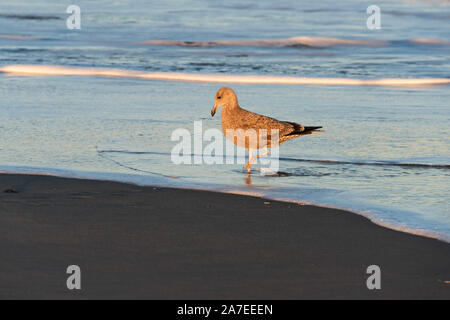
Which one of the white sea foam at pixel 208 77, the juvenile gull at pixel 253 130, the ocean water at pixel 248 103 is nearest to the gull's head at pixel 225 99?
the juvenile gull at pixel 253 130

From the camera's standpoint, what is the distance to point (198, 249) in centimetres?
521

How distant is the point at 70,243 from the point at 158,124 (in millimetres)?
5176

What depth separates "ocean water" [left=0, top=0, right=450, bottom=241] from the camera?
294 inches

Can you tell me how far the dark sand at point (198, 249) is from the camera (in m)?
4.52

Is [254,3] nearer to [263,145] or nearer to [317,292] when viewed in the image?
[263,145]

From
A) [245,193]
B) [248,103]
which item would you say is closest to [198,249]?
[245,193]

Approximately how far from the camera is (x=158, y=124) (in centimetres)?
1036

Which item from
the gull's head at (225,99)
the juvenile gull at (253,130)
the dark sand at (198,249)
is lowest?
the dark sand at (198,249)

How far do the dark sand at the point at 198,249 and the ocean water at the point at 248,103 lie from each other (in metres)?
0.53

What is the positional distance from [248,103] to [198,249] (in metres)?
7.48

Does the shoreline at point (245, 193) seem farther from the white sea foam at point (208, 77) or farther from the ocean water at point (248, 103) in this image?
the white sea foam at point (208, 77)

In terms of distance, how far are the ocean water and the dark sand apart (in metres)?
0.53

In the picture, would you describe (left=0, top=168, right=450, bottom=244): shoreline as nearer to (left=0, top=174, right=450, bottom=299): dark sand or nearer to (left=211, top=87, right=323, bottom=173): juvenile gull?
(left=0, top=174, right=450, bottom=299): dark sand

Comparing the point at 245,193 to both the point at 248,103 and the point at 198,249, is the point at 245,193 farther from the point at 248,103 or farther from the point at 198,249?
the point at 248,103
